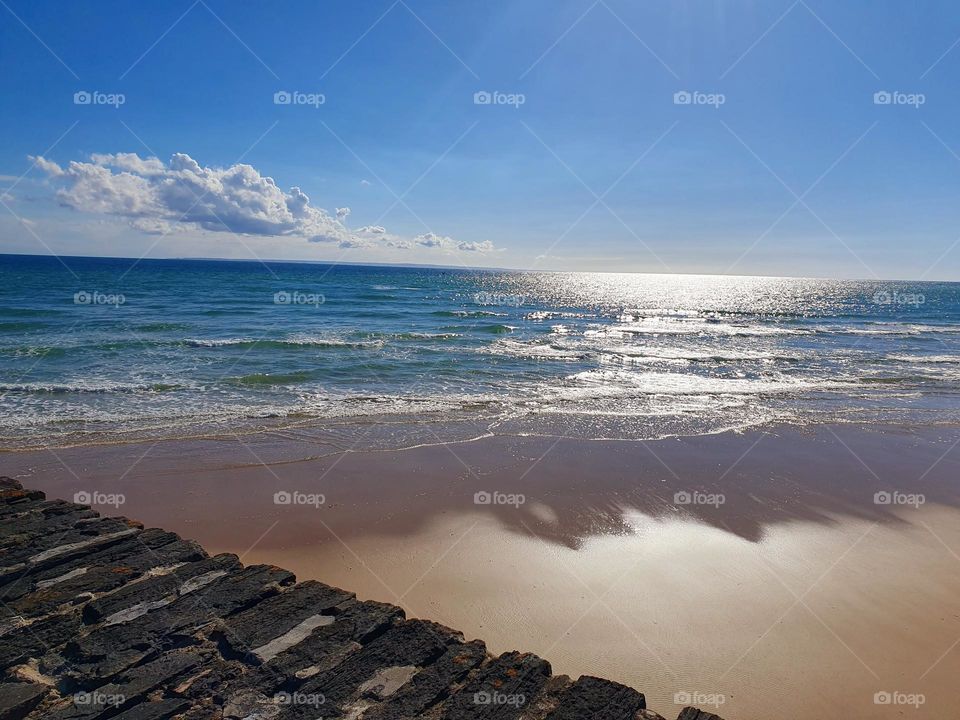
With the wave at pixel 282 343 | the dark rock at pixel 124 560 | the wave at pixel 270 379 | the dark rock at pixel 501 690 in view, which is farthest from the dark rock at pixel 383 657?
the wave at pixel 282 343

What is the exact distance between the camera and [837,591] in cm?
632

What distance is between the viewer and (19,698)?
11.5 feet

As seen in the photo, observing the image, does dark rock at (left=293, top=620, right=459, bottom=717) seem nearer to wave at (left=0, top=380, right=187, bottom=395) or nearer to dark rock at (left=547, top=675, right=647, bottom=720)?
dark rock at (left=547, top=675, right=647, bottom=720)

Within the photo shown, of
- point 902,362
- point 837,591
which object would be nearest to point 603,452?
point 837,591

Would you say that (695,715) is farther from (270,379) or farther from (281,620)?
(270,379)

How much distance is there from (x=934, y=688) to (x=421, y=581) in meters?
5.06

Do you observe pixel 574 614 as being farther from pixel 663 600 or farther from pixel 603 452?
pixel 603 452

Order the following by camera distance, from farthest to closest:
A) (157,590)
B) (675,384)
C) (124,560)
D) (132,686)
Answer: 1. (675,384)
2. (124,560)
3. (157,590)
4. (132,686)

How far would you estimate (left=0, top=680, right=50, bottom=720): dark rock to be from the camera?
3.40 m

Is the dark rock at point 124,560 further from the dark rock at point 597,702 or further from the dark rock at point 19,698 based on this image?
the dark rock at point 597,702

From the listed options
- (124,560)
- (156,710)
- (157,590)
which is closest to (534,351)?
(124,560)

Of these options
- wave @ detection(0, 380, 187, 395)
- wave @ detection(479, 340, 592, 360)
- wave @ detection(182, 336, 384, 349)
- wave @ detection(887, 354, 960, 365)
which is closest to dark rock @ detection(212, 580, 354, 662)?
wave @ detection(0, 380, 187, 395)

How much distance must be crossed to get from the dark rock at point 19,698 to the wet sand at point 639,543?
2.94 meters

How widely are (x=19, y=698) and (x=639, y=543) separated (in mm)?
6518
